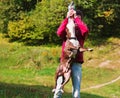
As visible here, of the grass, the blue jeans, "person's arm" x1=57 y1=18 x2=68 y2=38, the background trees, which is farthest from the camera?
the background trees

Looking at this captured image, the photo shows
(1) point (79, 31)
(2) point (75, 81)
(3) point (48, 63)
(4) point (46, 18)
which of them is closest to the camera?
(2) point (75, 81)

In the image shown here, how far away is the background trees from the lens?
37.7 meters

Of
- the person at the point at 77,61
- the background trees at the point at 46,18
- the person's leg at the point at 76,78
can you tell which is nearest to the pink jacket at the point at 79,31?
the person at the point at 77,61

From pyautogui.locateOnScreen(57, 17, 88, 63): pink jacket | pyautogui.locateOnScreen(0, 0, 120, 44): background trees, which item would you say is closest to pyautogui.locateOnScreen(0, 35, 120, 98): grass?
pyautogui.locateOnScreen(0, 0, 120, 44): background trees

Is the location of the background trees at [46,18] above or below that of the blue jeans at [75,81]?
below

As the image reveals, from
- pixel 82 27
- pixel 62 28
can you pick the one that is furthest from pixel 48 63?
pixel 82 27

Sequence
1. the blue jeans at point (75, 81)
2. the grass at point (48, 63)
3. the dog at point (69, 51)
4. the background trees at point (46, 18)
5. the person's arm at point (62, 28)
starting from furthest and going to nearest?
the background trees at point (46, 18), the grass at point (48, 63), the person's arm at point (62, 28), the dog at point (69, 51), the blue jeans at point (75, 81)

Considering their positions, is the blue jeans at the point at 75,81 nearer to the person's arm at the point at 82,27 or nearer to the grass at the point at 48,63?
the person's arm at the point at 82,27

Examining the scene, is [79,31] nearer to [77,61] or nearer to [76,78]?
[77,61]

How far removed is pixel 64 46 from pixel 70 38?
7.7 inches

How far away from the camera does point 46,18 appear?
37.8 metres

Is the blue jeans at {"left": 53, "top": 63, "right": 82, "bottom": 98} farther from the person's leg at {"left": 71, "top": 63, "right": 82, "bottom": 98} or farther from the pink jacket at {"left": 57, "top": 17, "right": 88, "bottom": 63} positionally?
the pink jacket at {"left": 57, "top": 17, "right": 88, "bottom": 63}

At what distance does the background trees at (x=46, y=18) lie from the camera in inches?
1484

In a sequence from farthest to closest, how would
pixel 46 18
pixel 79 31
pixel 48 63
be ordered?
pixel 46 18 → pixel 48 63 → pixel 79 31
